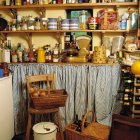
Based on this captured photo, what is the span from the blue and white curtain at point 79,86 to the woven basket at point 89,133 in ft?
1.03

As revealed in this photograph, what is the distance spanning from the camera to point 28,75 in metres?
2.85

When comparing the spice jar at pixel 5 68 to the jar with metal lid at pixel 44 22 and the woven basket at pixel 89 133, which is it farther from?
Result: the woven basket at pixel 89 133

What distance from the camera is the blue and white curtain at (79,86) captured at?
9.04 ft

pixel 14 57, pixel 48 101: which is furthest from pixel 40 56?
pixel 48 101

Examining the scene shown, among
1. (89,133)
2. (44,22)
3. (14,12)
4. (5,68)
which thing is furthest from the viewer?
(14,12)

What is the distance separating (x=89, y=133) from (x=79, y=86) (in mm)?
668

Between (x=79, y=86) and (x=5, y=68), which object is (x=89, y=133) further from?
(x=5, y=68)

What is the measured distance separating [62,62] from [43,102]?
699 millimetres

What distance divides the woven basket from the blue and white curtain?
0.31 metres

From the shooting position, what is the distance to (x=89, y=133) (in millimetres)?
2377

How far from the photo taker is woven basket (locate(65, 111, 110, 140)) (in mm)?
2326

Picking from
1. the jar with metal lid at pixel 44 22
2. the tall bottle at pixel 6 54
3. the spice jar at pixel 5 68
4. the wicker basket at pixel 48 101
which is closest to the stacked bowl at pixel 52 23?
the jar with metal lid at pixel 44 22

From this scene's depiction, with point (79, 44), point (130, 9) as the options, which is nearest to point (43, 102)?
point (79, 44)

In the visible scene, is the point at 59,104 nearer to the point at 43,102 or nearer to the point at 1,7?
the point at 43,102
